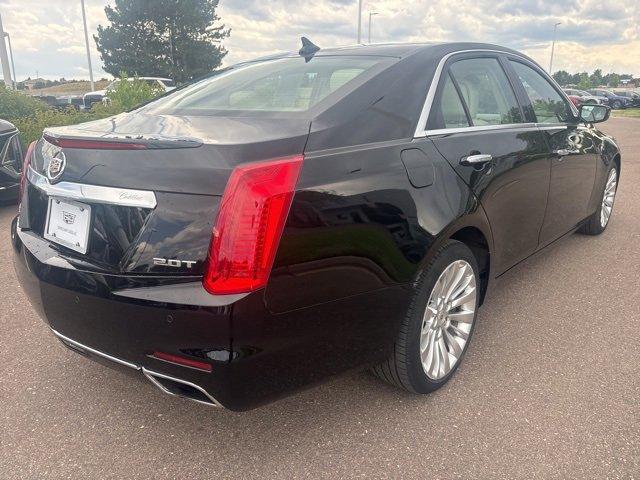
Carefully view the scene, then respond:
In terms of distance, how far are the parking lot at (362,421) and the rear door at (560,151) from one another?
87 centimetres

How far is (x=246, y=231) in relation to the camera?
1.73 meters

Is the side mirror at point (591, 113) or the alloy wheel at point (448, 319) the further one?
the side mirror at point (591, 113)

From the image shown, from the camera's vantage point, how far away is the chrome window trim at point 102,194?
1.81 meters

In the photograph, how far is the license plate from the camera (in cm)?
196

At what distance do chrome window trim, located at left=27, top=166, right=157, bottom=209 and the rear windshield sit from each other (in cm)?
71

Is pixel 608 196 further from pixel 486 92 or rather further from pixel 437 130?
pixel 437 130

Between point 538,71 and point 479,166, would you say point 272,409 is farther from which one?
point 538,71

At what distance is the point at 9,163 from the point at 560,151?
17.4 ft

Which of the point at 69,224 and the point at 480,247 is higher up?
the point at 69,224

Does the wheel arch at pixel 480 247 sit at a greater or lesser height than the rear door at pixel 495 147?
lesser

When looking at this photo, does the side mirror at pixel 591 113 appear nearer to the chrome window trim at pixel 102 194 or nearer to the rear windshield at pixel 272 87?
the rear windshield at pixel 272 87

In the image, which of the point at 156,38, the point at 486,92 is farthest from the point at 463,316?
the point at 156,38

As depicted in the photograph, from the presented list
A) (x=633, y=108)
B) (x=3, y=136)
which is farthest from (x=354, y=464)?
(x=633, y=108)

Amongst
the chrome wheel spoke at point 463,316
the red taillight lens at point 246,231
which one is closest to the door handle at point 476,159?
the chrome wheel spoke at point 463,316
